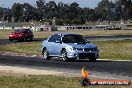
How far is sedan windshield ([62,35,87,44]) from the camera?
2438 centimetres

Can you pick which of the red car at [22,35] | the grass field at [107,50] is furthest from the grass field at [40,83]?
the red car at [22,35]

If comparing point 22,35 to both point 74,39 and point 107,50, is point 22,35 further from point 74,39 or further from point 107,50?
point 74,39

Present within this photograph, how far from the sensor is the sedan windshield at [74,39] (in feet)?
80.0

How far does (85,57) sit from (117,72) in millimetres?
6183

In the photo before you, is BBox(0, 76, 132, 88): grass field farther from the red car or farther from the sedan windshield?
the red car

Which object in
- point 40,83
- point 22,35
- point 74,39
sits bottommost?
point 22,35

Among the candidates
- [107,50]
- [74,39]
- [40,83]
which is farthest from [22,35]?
[40,83]

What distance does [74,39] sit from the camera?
24641 mm

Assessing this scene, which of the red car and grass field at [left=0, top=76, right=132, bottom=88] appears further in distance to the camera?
the red car

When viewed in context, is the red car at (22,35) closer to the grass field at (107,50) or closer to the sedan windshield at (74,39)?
the grass field at (107,50)

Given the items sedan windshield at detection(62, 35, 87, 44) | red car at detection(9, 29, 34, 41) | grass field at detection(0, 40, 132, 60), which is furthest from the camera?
red car at detection(9, 29, 34, 41)

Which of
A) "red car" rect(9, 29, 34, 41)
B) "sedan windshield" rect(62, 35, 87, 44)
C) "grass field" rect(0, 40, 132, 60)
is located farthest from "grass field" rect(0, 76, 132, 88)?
"red car" rect(9, 29, 34, 41)

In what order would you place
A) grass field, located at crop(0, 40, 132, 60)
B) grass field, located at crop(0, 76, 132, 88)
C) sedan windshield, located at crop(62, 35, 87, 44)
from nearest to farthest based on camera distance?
grass field, located at crop(0, 76, 132, 88), sedan windshield, located at crop(62, 35, 87, 44), grass field, located at crop(0, 40, 132, 60)

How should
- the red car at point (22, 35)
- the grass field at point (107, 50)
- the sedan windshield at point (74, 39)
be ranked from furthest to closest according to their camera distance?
1. the red car at point (22, 35)
2. the grass field at point (107, 50)
3. the sedan windshield at point (74, 39)
